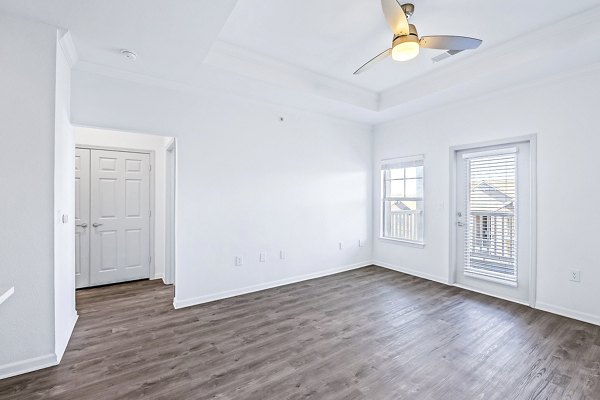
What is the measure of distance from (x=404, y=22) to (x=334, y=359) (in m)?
2.75

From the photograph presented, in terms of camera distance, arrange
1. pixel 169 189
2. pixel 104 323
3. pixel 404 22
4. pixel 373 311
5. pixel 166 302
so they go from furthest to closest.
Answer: pixel 169 189 → pixel 166 302 → pixel 373 311 → pixel 104 323 → pixel 404 22

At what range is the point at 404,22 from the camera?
85.7 inches

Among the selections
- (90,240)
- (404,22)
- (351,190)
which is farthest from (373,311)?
(90,240)

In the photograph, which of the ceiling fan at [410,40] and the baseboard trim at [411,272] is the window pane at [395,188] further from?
the ceiling fan at [410,40]

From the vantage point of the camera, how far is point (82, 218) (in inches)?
161

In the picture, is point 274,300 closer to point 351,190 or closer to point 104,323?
point 104,323

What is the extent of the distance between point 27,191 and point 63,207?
1.41 feet

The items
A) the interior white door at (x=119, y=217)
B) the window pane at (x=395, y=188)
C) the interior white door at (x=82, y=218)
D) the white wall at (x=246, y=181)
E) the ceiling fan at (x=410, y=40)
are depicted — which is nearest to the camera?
the ceiling fan at (x=410, y=40)

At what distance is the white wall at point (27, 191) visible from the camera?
2.07 m

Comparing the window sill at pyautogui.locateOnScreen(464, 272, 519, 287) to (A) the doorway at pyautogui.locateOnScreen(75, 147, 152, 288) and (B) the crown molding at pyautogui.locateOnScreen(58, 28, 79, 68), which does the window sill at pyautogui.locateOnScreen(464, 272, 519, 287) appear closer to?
(A) the doorway at pyautogui.locateOnScreen(75, 147, 152, 288)

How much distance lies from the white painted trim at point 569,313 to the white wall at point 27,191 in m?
4.90

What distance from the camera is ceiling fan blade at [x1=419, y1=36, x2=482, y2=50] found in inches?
90.4

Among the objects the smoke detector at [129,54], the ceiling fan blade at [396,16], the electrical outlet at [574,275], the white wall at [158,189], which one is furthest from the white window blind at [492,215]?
the white wall at [158,189]

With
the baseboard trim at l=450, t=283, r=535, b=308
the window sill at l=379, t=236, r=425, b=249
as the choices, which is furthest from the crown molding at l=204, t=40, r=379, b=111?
the baseboard trim at l=450, t=283, r=535, b=308
